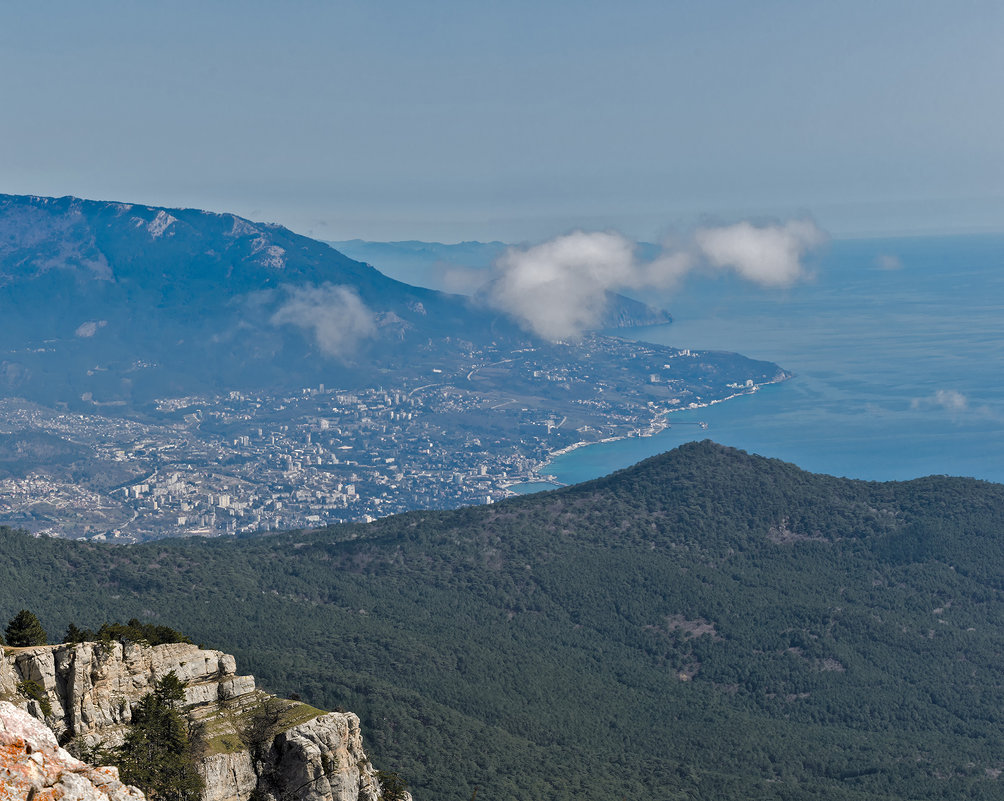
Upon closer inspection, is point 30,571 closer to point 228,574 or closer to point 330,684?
point 228,574

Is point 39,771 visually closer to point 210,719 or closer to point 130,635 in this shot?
point 210,719

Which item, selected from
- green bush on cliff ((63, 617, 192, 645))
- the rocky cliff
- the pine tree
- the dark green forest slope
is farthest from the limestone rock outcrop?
the dark green forest slope

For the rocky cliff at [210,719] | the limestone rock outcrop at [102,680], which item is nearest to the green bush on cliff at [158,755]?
the rocky cliff at [210,719]

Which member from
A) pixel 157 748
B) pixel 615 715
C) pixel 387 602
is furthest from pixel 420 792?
pixel 387 602

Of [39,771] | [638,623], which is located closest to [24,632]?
[39,771]

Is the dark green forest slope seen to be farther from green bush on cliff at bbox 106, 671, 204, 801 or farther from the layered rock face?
the layered rock face

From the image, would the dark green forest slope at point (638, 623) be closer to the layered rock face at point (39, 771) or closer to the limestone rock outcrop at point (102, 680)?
the limestone rock outcrop at point (102, 680)
